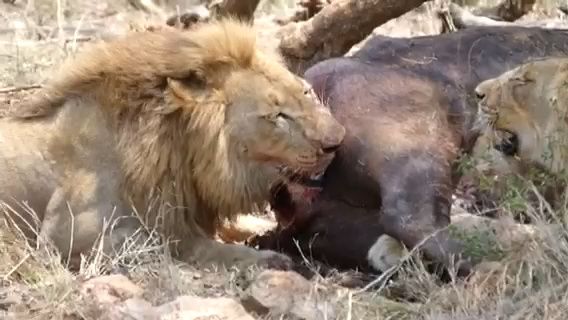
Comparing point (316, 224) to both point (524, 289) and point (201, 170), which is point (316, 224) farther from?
point (524, 289)

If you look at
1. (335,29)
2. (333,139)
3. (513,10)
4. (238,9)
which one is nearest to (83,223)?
(333,139)

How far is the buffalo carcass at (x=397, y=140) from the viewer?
3666mm

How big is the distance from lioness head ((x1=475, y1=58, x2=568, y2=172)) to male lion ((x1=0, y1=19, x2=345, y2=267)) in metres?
0.48

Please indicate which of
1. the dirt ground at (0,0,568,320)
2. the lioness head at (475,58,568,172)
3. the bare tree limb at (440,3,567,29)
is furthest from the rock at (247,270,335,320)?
the bare tree limb at (440,3,567,29)

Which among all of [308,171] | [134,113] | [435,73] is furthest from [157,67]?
[435,73]

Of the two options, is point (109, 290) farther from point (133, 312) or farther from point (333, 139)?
point (333, 139)

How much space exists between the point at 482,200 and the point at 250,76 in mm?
845

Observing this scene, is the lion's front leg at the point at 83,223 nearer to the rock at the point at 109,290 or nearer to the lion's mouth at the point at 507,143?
the rock at the point at 109,290

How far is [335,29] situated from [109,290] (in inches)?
94.4

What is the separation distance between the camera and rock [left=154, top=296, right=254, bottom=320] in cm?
312

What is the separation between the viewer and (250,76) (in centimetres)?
384

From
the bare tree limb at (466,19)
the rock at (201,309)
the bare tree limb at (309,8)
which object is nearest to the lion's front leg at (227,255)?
the rock at (201,309)

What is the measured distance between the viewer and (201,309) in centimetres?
317

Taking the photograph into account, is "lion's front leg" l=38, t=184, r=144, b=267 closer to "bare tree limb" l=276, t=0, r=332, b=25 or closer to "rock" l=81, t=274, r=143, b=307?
"rock" l=81, t=274, r=143, b=307
